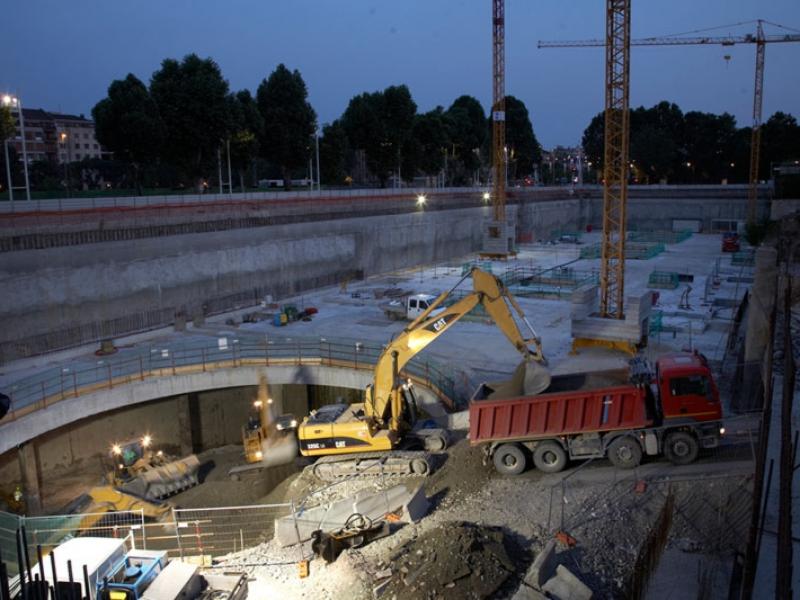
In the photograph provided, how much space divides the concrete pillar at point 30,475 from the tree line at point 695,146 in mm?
90294

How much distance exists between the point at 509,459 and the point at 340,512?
3.71m

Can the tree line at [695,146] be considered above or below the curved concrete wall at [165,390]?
above


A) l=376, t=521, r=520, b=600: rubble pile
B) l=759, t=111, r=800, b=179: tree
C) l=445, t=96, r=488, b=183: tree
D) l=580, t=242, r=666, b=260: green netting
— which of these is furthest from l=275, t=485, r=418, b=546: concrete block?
l=759, t=111, r=800, b=179: tree

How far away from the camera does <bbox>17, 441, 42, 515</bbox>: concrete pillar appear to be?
766 inches

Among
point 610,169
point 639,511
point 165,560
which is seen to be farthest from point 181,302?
point 639,511

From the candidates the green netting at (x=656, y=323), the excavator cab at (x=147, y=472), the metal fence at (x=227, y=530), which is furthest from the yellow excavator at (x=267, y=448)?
the green netting at (x=656, y=323)

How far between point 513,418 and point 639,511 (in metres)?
3.10

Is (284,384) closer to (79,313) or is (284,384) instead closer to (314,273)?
(79,313)

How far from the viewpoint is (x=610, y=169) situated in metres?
29.0

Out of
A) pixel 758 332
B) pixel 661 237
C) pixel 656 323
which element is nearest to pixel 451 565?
pixel 758 332

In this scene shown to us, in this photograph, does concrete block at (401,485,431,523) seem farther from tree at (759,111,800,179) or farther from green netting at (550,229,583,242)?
tree at (759,111,800,179)

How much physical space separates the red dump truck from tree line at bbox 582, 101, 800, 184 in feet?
292

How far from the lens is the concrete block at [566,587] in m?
9.98

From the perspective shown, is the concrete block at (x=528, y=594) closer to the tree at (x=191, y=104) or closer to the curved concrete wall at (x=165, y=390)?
the curved concrete wall at (x=165, y=390)
